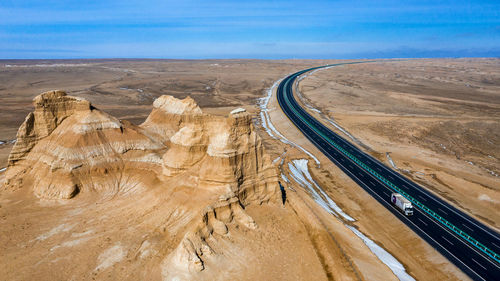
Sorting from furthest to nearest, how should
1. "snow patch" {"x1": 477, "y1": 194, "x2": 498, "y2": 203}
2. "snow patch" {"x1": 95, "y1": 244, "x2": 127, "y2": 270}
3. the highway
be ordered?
"snow patch" {"x1": 477, "y1": 194, "x2": 498, "y2": 203}, the highway, "snow patch" {"x1": 95, "y1": 244, "x2": 127, "y2": 270}

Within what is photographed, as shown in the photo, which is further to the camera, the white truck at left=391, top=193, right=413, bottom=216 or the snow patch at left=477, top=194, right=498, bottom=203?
the snow patch at left=477, top=194, right=498, bottom=203

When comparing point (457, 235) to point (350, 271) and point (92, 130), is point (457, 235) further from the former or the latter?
point (92, 130)

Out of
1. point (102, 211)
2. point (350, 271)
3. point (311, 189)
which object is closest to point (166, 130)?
point (102, 211)

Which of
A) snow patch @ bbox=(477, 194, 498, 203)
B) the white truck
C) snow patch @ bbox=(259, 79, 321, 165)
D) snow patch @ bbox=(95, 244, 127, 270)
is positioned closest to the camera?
snow patch @ bbox=(95, 244, 127, 270)

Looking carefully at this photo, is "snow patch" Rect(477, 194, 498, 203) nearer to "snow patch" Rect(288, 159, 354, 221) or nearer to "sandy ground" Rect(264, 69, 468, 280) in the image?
"sandy ground" Rect(264, 69, 468, 280)

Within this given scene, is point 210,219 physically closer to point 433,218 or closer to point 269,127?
point 433,218

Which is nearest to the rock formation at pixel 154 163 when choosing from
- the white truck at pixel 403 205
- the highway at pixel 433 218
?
the white truck at pixel 403 205

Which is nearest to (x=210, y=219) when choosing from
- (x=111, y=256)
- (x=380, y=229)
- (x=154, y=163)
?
(x=111, y=256)

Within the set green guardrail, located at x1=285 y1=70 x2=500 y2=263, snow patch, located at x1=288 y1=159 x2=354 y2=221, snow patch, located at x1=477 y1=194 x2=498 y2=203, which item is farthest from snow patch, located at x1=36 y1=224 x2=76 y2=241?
snow patch, located at x1=477 y1=194 x2=498 y2=203
